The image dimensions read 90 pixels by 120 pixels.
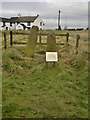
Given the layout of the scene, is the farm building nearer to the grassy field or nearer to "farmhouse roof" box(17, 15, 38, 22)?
"farmhouse roof" box(17, 15, 38, 22)

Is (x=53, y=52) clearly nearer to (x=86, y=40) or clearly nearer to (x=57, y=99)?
(x=57, y=99)

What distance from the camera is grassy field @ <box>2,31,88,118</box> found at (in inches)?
235

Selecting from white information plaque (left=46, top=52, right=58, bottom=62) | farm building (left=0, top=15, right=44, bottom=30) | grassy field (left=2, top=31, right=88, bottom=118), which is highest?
farm building (left=0, top=15, right=44, bottom=30)

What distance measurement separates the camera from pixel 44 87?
25.2ft

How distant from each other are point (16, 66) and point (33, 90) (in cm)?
227

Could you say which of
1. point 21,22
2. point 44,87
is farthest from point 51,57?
point 21,22

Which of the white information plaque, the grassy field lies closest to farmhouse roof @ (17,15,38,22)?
the grassy field

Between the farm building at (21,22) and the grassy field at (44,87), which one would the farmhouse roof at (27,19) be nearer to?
the farm building at (21,22)

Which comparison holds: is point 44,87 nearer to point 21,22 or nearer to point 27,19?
point 21,22

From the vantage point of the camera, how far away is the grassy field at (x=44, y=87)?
19.6 feet

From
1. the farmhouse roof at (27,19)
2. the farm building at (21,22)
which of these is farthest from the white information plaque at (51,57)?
the farmhouse roof at (27,19)

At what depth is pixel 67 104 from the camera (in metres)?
6.48

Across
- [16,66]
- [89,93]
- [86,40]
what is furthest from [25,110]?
[86,40]

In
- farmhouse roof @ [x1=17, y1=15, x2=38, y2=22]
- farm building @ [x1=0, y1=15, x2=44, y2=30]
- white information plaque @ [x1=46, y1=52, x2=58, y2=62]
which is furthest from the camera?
farmhouse roof @ [x1=17, y1=15, x2=38, y2=22]
